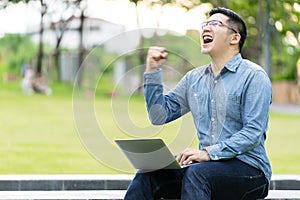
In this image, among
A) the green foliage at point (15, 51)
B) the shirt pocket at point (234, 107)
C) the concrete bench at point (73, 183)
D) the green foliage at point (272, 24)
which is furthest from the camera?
the green foliage at point (15, 51)

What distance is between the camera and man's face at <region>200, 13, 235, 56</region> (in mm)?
3805

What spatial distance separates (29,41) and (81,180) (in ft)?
Result: 93.4

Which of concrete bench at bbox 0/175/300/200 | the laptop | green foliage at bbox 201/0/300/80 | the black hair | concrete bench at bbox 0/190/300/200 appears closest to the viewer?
the laptop

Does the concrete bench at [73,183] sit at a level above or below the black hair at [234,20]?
below

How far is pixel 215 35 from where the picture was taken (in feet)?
12.5

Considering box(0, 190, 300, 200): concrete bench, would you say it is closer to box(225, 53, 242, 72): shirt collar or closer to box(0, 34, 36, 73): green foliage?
box(225, 53, 242, 72): shirt collar

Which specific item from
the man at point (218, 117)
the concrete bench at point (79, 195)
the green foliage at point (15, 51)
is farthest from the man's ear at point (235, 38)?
the green foliage at point (15, 51)

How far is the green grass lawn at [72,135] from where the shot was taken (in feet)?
13.0

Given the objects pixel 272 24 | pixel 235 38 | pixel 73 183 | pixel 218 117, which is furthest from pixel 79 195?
pixel 272 24

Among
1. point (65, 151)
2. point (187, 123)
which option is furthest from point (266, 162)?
point (65, 151)

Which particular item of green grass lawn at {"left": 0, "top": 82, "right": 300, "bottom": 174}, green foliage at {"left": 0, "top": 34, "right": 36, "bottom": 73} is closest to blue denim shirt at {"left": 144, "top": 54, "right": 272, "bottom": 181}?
green grass lawn at {"left": 0, "top": 82, "right": 300, "bottom": 174}

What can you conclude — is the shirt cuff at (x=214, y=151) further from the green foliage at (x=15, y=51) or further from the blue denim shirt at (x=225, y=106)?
the green foliage at (x=15, y=51)

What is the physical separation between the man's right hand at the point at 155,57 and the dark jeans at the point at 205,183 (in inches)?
19.8

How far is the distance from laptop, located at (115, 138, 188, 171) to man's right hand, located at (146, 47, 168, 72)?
380 mm
